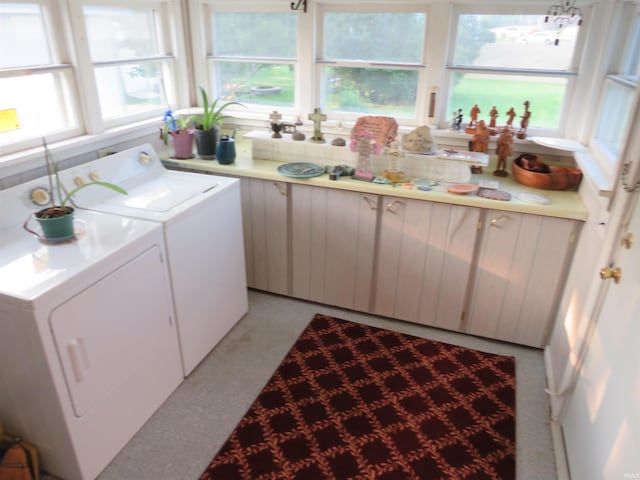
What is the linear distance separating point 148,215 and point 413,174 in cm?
150

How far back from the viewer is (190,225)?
2248mm

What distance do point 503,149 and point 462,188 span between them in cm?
43

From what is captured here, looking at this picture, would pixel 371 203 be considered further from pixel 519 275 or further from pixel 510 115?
pixel 510 115

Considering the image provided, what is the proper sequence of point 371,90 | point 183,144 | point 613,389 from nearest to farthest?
point 613,389, point 183,144, point 371,90

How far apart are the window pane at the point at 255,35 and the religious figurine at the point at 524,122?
153 cm

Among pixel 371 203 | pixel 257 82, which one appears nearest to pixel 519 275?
pixel 371 203

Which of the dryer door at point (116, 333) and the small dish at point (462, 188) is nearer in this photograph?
the dryer door at point (116, 333)

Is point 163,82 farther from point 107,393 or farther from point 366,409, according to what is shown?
point 366,409

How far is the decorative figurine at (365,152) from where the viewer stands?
8.69 ft

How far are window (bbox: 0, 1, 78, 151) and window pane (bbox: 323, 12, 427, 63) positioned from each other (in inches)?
63.2

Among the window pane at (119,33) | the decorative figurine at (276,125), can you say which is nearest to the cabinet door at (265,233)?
the decorative figurine at (276,125)

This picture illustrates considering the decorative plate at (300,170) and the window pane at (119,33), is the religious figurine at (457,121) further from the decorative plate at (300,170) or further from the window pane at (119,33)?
the window pane at (119,33)

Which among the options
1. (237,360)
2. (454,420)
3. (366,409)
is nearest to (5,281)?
(237,360)

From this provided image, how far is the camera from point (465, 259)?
2561 millimetres
